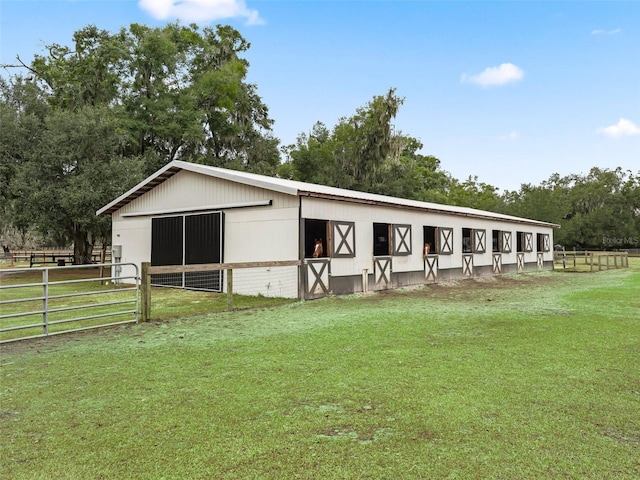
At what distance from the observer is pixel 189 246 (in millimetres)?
13141

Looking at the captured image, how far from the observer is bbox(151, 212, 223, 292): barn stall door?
12.4m

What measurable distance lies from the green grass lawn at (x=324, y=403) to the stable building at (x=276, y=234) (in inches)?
181

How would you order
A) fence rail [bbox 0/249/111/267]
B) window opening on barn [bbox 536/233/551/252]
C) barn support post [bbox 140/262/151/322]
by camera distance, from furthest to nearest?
window opening on barn [bbox 536/233/551/252], fence rail [bbox 0/249/111/267], barn support post [bbox 140/262/151/322]

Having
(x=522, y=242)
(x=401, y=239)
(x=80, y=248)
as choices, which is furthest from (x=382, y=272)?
(x=80, y=248)

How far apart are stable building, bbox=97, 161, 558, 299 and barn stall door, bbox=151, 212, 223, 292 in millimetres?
31

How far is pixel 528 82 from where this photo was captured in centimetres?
2012

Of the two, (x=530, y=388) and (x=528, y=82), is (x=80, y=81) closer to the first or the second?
(x=528, y=82)

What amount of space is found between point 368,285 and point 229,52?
2218cm

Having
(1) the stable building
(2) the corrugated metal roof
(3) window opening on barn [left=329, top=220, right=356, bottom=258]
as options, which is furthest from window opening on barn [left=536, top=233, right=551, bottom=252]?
(3) window opening on barn [left=329, top=220, right=356, bottom=258]

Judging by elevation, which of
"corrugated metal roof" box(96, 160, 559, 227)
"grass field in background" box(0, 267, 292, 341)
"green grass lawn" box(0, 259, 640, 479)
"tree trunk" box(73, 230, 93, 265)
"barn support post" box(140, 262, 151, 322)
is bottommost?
"green grass lawn" box(0, 259, 640, 479)

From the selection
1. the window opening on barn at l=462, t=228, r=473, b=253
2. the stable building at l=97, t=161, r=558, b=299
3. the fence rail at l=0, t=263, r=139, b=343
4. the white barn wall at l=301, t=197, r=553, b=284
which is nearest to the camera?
the fence rail at l=0, t=263, r=139, b=343

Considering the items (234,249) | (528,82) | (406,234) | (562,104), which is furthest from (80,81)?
(562,104)

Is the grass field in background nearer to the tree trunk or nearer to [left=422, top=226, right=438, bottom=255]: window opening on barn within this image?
[left=422, top=226, right=438, bottom=255]: window opening on barn

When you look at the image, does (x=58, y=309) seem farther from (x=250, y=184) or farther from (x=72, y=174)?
(x=72, y=174)
